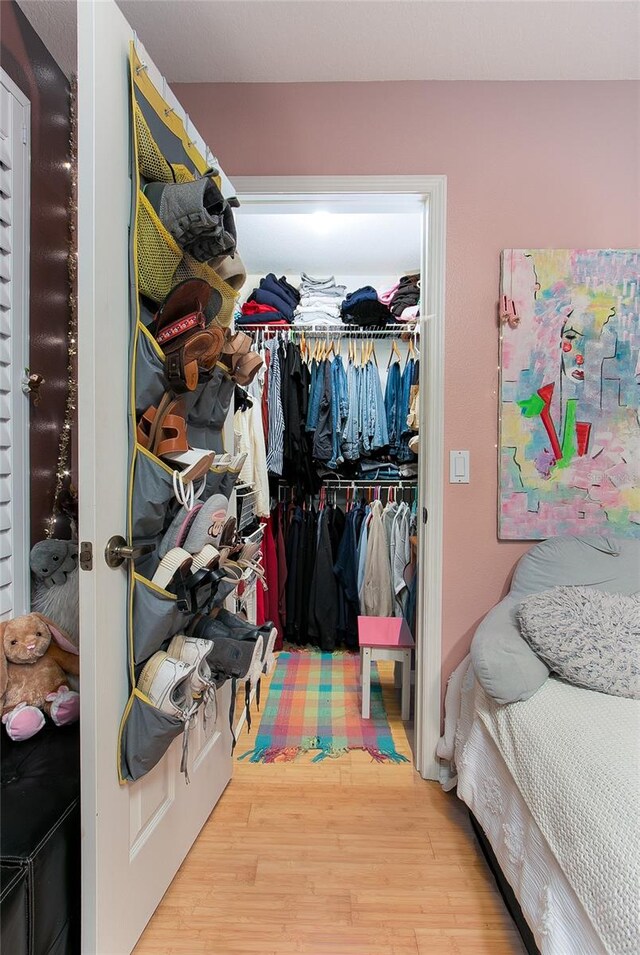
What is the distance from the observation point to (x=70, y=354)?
1.70m

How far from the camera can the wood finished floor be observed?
1287mm

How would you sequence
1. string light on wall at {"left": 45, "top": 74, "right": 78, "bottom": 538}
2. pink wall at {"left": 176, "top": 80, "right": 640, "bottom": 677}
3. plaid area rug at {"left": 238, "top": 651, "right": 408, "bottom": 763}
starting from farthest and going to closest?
plaid area rug at {"left": 238, "top": 651, "right": 408, "bottom": 763}
pink wall at {"left": 176, "top": 80, "right": 640, "bottom": 677}
string light on wall at {"left": 45, "top": 74, "right": 78, "bottom": 538}

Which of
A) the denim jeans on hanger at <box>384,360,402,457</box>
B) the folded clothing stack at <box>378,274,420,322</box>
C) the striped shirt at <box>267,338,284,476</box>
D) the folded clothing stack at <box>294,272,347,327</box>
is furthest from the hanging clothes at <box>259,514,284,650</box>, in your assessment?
the folded clothing stack at <box>378,274,420,322</box>

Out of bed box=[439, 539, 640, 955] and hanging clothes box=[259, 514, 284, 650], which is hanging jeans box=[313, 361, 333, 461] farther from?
bed box=[439, 539, 640, 955]

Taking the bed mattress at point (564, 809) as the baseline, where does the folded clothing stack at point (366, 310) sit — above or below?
above

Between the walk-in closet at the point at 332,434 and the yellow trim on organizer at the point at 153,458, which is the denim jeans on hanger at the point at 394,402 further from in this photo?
the yellow trim on organizer at the point at 153,458

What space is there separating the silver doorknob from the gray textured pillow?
1.12 meters

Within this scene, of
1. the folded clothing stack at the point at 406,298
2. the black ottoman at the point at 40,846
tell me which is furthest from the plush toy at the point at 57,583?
the folded clothing stack at the point at 406,298

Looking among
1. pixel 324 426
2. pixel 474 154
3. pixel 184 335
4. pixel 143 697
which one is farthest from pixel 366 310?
pixel 143 697

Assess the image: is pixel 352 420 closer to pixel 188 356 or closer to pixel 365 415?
pixel 365 415

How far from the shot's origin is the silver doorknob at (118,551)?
109 cm

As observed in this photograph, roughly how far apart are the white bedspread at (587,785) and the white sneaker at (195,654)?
0.80 metres

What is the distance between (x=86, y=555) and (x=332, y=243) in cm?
273

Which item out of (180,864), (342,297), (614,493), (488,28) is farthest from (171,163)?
(342,297)
